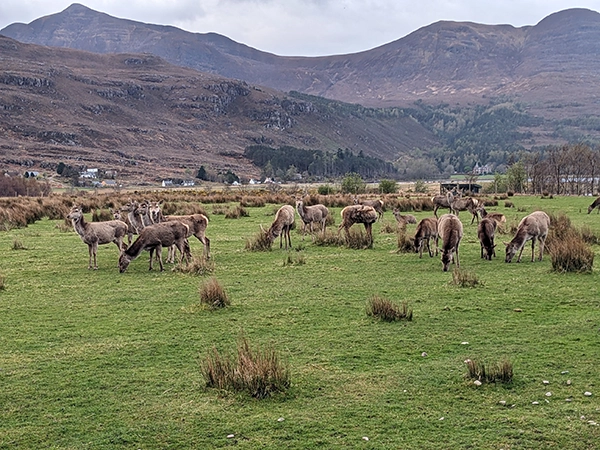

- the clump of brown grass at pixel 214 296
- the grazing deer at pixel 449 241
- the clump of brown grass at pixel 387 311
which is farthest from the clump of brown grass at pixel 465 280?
the clump of brown grass at pixel 214 296

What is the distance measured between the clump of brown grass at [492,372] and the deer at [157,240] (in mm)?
10828

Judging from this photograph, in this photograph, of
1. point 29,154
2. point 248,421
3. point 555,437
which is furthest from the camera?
point 29,154

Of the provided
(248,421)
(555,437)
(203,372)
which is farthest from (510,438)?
(203,372)

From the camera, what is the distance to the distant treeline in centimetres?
16800

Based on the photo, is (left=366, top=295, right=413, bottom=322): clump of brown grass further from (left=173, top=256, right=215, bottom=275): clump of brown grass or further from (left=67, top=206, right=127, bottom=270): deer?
(left=67, top=206, right=127, bottom=270): deer

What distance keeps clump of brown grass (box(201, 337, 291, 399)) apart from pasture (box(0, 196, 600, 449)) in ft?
0.45

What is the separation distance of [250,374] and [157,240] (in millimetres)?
10023

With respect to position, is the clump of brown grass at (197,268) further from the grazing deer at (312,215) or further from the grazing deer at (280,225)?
the grazing deer at (312,215)

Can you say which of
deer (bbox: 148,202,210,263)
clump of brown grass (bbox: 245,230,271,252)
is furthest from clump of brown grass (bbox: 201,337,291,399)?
clump of brown grass (bbox: 245,230,271,252)

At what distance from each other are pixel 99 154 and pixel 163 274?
14477 centimetres

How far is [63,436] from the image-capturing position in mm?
6656

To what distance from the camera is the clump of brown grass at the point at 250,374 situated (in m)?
7.61

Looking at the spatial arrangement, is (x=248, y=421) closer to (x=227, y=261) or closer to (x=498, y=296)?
(x=498, y=296)

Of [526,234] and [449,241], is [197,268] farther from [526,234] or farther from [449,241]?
[526,234]
